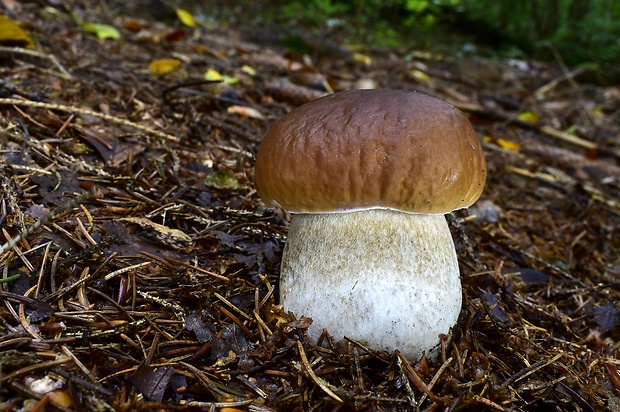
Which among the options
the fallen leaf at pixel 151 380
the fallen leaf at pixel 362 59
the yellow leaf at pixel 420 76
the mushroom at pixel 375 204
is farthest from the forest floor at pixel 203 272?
the fallen leaf at pixel 362 59

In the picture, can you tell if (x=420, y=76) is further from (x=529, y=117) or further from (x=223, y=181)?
(x=223, y=181)

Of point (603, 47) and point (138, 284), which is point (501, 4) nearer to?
point (603, 47)

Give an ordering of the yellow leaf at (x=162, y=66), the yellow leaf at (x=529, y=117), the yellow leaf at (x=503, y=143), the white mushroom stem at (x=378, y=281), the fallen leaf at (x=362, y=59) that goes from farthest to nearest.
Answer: the fallen leaf at (x=362, y=59) < the yellow leaf at (x=529, y=117) < the yellow leaf at (x=503, y=143) < the yellow leaf at (x=162, y=66) < the white mushroom stem at (x=378, y=281)

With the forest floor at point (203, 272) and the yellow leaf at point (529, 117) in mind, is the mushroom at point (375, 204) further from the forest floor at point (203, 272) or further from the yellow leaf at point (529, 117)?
the yellow leaf at point (529, 117)

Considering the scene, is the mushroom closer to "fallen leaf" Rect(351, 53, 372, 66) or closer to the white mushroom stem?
the white mushroom stem

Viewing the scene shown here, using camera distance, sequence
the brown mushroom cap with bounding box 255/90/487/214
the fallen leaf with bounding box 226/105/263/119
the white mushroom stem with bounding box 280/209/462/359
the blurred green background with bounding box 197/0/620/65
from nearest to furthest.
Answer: the brown mushroom cap with bounding box 255/90/487/214 → the white mushroom stem with bounding box 280/209/462/359 → the fallen leaf with bounding box 226/105/263/119 → the blurred green background with bounding box 197/0/620/65

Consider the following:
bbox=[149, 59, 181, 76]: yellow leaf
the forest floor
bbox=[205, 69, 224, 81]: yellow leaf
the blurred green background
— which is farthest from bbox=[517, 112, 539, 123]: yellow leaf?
the blurred green background
